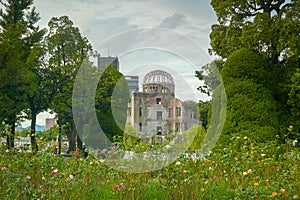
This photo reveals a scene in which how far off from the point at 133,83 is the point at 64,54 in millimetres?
16091

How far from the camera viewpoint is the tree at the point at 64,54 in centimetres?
2108

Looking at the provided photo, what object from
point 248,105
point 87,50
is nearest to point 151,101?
point 248,105

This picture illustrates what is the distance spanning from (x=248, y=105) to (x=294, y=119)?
335 cm

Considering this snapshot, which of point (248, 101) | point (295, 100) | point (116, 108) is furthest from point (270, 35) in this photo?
point (116, 108)

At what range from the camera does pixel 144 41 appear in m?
6.28

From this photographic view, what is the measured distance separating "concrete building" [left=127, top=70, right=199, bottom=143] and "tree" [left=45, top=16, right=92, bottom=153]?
1506 centimetres

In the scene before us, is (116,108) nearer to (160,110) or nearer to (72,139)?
(160,110)

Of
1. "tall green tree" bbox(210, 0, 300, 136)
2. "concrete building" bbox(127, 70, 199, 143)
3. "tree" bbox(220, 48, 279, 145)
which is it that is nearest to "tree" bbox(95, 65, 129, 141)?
"concrete building" bbox(127, 70, 199, 143)

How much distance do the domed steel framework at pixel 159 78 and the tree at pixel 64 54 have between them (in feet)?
50.0

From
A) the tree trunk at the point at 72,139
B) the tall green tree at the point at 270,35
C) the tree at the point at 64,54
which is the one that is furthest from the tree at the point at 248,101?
the tree at the point at 64,54

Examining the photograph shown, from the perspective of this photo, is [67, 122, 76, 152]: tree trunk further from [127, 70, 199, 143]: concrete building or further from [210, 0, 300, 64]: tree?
[127, 70, 199, 143]: concrete building

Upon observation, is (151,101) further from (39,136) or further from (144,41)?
(39,136)

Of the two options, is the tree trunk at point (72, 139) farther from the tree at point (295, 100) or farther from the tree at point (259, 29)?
the tree at point (295, 100)

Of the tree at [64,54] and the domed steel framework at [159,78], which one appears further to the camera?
the tree at [64,54]
